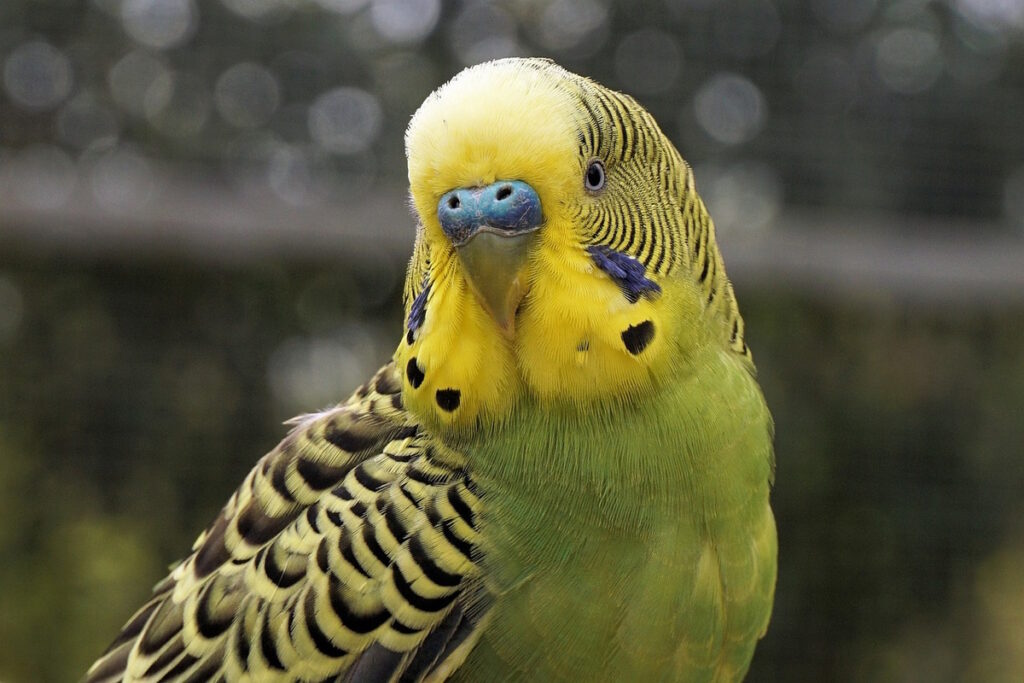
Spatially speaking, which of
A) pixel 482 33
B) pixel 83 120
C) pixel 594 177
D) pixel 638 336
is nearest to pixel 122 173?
pixel 83 120

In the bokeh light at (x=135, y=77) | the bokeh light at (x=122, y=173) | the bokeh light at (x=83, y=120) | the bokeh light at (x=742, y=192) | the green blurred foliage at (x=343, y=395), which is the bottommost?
the green blurred foliage at (x=343, y=395)

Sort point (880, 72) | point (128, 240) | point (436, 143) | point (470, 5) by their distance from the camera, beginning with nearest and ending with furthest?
Result: point (436, 143) < point (128, 240) < point (470, 5) < point (880, 72)

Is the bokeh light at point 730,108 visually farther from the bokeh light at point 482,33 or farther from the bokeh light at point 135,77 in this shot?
the bokeh light at point 135,77

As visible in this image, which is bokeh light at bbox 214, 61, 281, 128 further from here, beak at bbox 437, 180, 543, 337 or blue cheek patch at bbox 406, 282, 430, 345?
beak at bbox 437, 180, 543, 337

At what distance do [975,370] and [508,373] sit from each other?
296cm

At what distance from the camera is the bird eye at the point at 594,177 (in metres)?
1.58

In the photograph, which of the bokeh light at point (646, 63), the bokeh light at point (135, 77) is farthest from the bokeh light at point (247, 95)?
the bokeh light at point (646, 63)

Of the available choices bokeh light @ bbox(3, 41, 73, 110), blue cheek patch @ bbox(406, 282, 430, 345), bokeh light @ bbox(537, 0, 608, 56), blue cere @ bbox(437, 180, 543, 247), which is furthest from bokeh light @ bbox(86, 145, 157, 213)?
blue cere @ bbox(437, 180, 543, 247)

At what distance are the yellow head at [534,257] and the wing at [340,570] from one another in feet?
0.44

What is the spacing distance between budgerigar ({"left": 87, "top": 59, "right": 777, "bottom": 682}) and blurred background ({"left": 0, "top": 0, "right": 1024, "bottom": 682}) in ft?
6.27

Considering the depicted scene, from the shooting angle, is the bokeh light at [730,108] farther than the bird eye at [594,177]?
Yes

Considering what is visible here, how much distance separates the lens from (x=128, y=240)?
136 inches

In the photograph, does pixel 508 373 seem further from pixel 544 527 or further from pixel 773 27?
pixel 773 27

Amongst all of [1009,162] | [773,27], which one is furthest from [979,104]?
[773,27]
